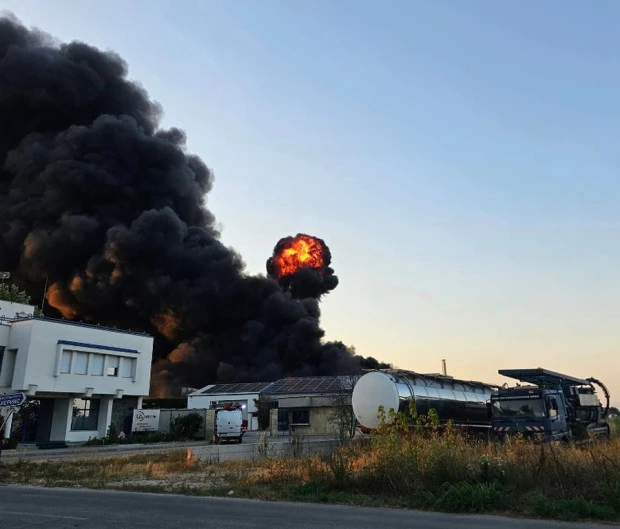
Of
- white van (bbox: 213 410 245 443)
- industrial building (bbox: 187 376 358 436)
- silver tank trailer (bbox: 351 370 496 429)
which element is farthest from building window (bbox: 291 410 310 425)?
silver tank trailer (bbox: 351 370 496 429)

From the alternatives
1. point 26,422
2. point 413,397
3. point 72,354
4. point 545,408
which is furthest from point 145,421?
point 545,408

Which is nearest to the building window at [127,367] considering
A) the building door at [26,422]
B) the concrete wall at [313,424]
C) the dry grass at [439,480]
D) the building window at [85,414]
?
the building window at [85,414]

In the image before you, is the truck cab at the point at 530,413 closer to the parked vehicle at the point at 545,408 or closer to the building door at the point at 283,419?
the parked vehicle at the point at 545,408

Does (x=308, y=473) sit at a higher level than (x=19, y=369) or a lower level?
lower

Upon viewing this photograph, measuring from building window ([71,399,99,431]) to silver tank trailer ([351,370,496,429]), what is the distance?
863 inches

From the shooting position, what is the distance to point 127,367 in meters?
40.5

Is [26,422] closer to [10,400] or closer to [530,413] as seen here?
[10,400]

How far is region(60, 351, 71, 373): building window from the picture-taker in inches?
1407

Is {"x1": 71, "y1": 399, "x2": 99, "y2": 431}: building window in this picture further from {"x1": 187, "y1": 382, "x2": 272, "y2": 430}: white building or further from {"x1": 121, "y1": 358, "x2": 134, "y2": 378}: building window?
{"x1": 187, "y1": 382, "x2": 272, "y2": 430}: white building

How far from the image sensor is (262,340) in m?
68.0

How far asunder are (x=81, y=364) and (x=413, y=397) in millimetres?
24000

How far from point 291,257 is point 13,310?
134 ft

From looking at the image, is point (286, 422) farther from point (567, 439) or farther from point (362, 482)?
point (362, 482)

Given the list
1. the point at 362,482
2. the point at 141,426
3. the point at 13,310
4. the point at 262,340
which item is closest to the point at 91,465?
the point at 362,482
